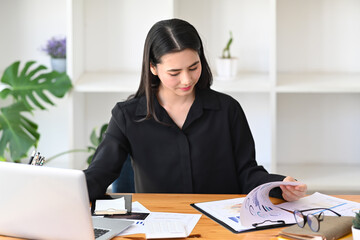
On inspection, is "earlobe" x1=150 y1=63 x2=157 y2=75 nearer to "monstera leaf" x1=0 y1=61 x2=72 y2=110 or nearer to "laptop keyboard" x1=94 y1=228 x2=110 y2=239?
"laptop keyboard" x1=94 y1=228 x2=110 y2=239

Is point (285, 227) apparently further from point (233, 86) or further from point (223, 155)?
point (233, 86)

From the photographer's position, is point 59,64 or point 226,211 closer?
point 226,211

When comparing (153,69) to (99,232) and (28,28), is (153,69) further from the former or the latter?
(28,28)

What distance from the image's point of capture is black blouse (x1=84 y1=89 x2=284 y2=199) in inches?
89.7

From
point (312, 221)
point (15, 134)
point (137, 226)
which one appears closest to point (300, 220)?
point (312, 221)

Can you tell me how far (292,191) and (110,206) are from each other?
0.59 m

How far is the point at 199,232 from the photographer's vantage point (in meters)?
1.74

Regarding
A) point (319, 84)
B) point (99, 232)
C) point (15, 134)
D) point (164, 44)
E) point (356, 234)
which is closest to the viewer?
point (356, 234)

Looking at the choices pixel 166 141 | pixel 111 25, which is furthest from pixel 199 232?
pixel 111 25

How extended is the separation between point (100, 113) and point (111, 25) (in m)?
0.55

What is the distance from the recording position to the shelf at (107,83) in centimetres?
335

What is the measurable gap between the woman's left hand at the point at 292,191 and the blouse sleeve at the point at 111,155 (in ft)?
2.05

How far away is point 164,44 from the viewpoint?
7.02 feet

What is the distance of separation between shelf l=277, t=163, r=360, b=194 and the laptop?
1.99 meters
